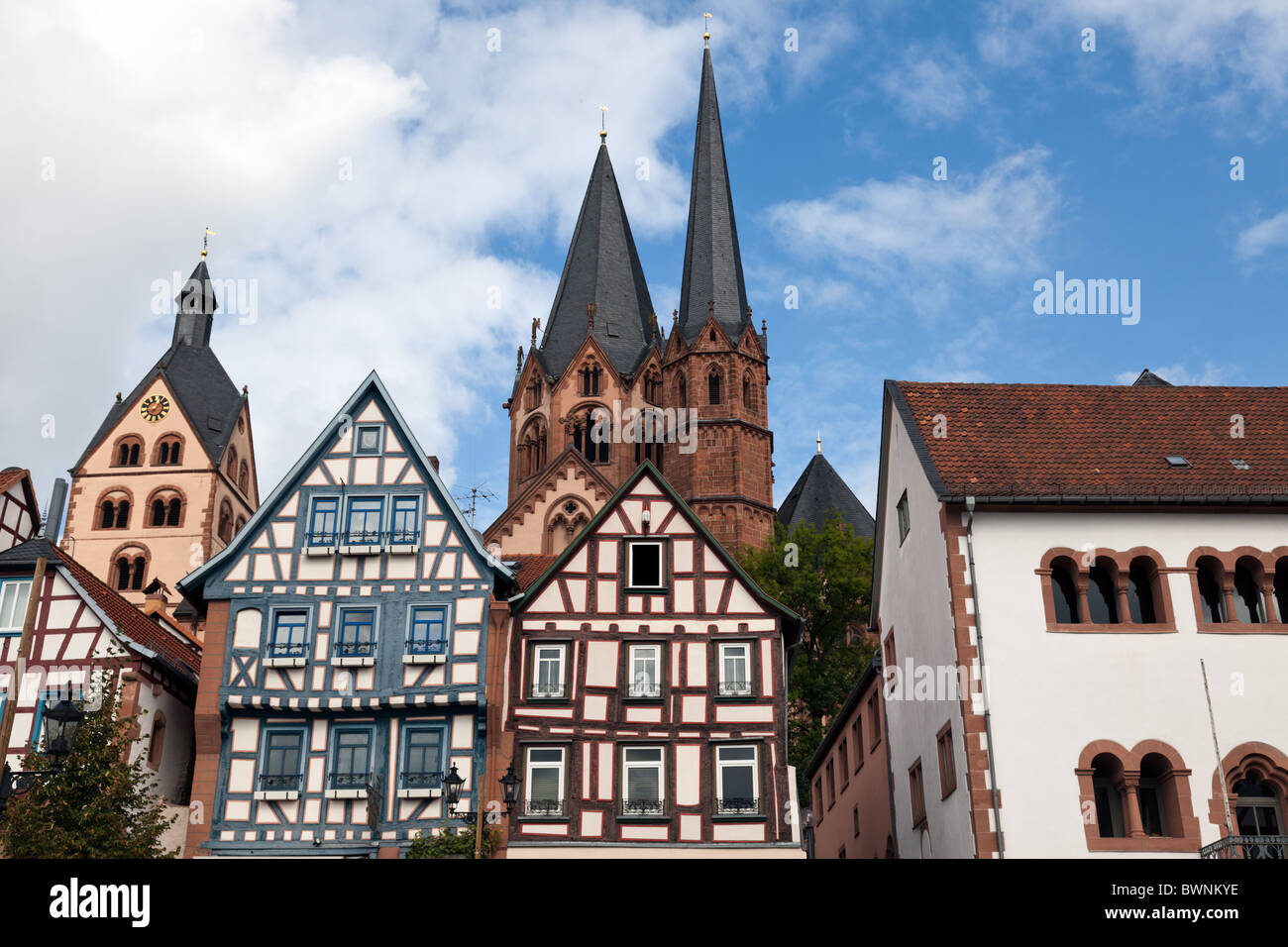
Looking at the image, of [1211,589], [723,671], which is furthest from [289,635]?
[1211,589]

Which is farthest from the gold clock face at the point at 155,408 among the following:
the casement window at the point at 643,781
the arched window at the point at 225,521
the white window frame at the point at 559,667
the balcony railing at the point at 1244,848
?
the balcony railing at the point at 1244,848

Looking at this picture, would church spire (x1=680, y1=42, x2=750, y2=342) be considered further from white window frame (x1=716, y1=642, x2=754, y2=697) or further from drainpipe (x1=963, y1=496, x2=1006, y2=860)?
drainpipe (x1=963, y1=496, x2=1006, y2=860)

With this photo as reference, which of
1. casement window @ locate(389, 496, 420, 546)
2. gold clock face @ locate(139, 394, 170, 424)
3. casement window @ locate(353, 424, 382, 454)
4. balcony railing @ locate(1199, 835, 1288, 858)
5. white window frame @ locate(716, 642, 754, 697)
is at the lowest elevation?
balcony railing @ locate(1199, 835, 1288, 858)

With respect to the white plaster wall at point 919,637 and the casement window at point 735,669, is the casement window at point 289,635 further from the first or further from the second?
the white plaster wall at point 919,637

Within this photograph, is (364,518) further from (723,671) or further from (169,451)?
(169,451)

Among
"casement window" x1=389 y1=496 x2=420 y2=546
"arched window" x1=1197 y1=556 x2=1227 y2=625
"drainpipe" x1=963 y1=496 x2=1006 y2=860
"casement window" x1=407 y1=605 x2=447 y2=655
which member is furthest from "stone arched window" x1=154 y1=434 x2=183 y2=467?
"arched window" x1=1197 y1=556 x2=1227 y2=625

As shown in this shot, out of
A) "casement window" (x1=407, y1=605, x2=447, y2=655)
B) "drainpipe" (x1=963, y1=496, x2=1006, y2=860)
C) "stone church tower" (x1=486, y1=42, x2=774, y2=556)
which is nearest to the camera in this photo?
"drainpipe" (x1=963, y1=496, x2=1006, y2=860)

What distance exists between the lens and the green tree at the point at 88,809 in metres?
21.1

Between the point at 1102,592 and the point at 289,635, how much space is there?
14.9 metres

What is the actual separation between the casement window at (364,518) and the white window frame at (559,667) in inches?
151

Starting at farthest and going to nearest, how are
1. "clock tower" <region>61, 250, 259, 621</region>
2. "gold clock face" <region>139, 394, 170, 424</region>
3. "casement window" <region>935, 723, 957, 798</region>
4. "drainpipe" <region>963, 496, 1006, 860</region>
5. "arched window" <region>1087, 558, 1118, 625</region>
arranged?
"gold clock face" <region>139, 394, 170, 424</region> → "clock tower" <region>61, 250, 259, 621</region> → "casement window" <region>935, 723, 957, 798</region> → "arched window" <region>1087, 558, 1118, 625</region> → "drainpipe" <region>963, 496, 1006, 860</region>

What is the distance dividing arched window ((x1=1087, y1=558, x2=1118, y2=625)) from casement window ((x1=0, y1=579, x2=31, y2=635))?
65.5 feet

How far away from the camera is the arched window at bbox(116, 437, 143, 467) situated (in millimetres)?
69625

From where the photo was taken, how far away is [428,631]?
87.2ft
